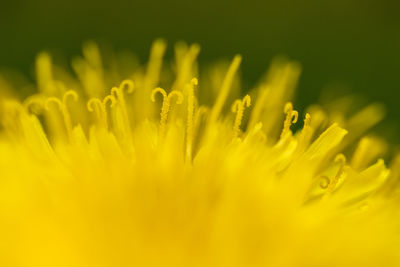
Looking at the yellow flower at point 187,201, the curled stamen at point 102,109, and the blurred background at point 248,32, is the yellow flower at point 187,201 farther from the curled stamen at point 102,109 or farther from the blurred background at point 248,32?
the blurred background at point 248,32

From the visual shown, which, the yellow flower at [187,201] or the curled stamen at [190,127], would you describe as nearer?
the yellow flower at [187,201]

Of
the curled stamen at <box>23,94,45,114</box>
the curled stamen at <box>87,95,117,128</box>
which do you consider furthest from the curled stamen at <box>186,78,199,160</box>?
the curled stamen at <box>23,94,45,114</box>

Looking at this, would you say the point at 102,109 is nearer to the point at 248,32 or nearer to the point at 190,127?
the point at 190,127

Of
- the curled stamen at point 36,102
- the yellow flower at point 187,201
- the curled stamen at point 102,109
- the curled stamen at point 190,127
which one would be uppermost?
the curled stamen at point 36,102

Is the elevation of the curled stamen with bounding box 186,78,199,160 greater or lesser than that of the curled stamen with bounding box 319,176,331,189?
greater

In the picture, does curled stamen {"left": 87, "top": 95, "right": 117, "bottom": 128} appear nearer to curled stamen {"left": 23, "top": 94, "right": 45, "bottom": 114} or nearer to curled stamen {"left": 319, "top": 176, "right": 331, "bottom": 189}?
curled stamen {"left": 23, "top": 94, "right": 45, "bottom": 114}

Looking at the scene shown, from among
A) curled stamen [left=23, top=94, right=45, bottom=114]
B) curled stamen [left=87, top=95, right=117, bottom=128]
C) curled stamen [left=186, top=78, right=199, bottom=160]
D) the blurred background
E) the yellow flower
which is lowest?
the yellow flower

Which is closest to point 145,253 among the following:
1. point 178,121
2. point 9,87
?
point 178,121

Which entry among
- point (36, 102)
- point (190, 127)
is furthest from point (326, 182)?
point (36, 102)

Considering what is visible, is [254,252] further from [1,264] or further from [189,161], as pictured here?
[1,264]

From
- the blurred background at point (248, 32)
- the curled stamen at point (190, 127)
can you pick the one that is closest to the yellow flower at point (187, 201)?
the curled stamen at point (190, 127)
